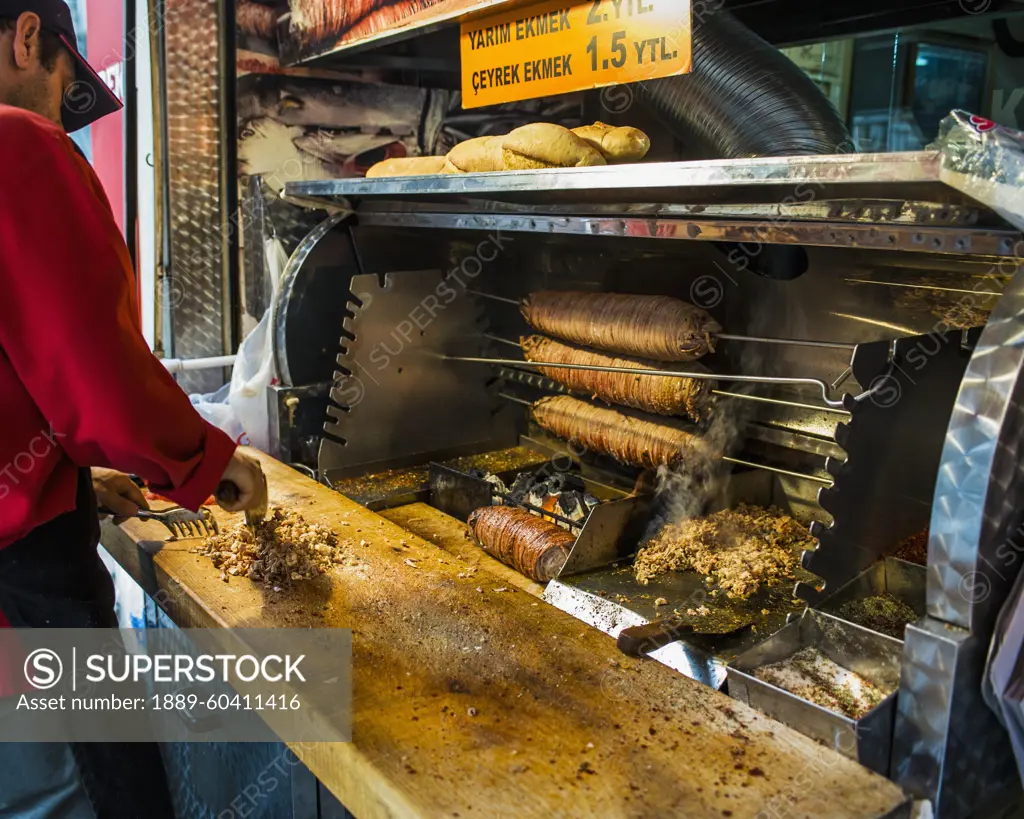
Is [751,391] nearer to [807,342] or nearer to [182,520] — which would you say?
[807,342]

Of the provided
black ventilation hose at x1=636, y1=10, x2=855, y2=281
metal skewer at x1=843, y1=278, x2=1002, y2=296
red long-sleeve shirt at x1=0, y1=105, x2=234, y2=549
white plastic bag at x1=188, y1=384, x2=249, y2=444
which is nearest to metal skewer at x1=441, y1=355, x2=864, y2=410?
metal skewer at x1=843, y1=278, x2=1002, y2=296

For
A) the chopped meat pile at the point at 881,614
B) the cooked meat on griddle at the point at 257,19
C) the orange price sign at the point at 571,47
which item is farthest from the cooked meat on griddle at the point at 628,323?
the cooked meat on griddle at the point at 257,19

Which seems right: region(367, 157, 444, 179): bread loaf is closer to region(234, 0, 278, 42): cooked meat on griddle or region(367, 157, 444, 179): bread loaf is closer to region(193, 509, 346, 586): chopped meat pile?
region(234, 0, 278, 42): cooked meat on griddle

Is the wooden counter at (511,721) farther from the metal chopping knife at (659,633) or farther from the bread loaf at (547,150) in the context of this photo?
the bread loaf at (547,150)

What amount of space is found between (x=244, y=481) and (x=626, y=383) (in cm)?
123

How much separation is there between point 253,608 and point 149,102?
2.73 meters

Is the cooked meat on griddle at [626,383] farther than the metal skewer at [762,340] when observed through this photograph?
Yes

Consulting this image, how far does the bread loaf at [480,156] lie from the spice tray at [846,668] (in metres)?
1.54

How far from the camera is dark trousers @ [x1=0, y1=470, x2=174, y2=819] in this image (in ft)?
6.68

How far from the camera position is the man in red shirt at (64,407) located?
1.75 metres

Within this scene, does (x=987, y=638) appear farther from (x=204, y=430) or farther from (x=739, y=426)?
(x=204, y=430)

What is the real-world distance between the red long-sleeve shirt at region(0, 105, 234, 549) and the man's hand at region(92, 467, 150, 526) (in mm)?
625

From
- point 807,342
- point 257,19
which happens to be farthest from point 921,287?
point 257,19

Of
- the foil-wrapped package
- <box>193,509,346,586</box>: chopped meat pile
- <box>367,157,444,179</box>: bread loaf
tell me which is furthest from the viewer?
<box>367,157,444,179</box>: bread loaf
